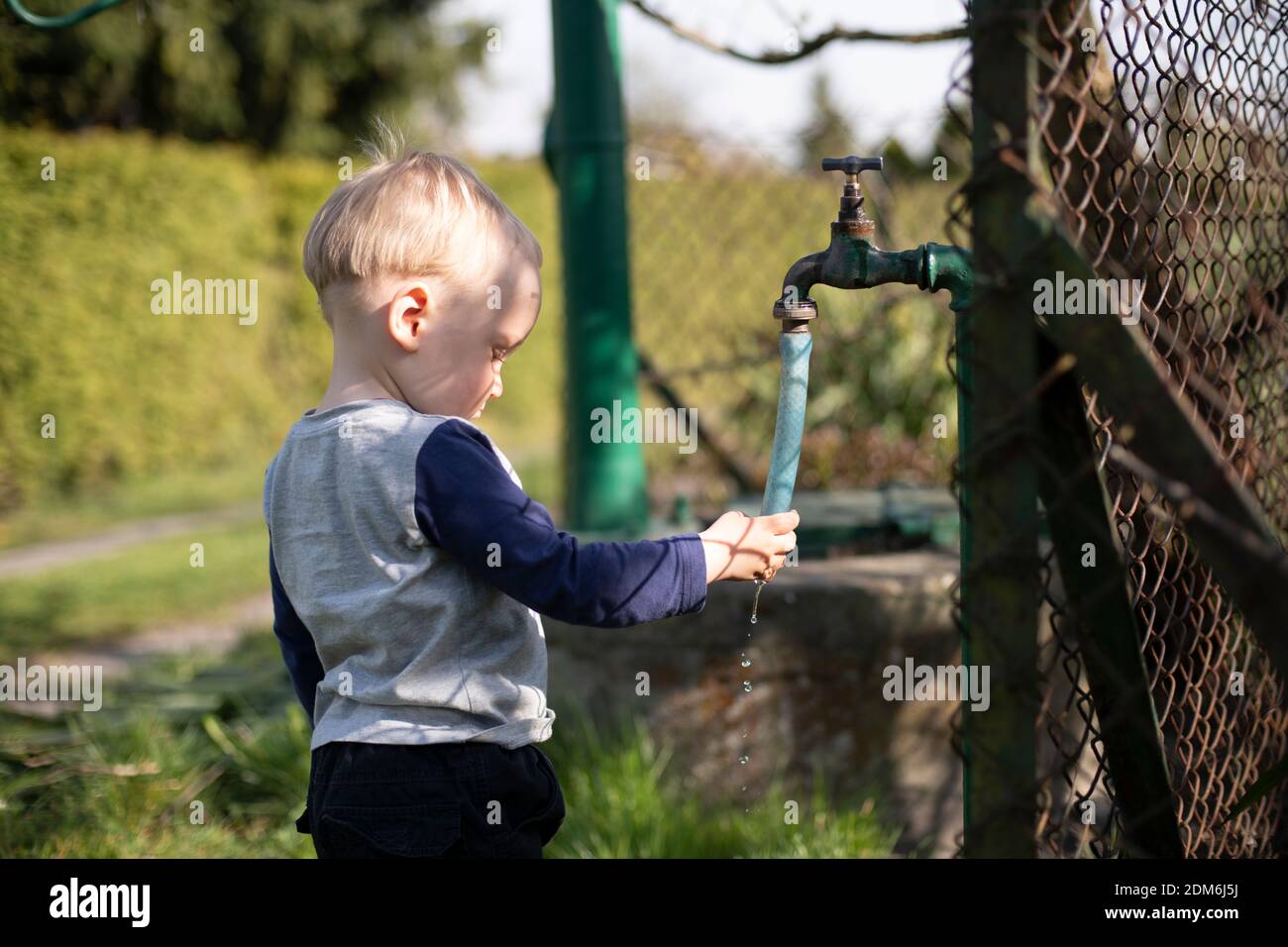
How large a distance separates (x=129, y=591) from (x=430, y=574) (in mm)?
5548

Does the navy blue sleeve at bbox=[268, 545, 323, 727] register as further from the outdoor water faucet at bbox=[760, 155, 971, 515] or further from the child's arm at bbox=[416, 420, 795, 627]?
the outdoor water faucet at bbox=[760, 155, 971, 515]

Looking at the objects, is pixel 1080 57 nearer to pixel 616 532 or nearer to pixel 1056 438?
pixel 1056 438

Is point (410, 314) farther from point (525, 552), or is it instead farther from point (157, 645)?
point (157, 645)

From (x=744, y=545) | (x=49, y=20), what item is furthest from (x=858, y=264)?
(x=49, y=20)

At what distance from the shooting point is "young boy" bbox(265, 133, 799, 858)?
1.58 m

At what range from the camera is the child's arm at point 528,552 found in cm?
155

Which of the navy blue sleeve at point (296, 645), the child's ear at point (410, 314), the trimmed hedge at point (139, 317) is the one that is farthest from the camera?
the trimmed hedge at point (139, 317)

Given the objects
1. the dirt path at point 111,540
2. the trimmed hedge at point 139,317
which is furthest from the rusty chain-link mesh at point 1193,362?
the trimmed hedge at point 139,317

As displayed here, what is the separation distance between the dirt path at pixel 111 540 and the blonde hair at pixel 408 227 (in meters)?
6.03

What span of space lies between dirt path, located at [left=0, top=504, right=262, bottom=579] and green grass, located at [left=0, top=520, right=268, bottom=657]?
7.1 inches

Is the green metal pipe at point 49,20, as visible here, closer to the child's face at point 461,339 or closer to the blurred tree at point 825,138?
the child's face at point 461,339

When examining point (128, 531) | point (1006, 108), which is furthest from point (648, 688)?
point (128, 531)
